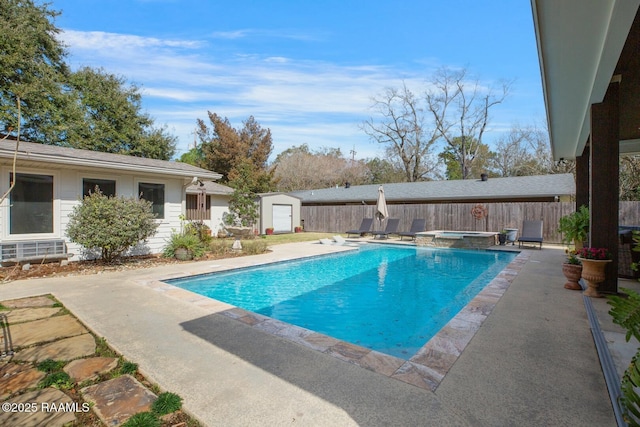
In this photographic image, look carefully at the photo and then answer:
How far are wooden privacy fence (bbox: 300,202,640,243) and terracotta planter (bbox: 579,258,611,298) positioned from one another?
9938mm

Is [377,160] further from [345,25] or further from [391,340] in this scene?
[391,340]

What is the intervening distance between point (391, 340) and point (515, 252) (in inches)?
349

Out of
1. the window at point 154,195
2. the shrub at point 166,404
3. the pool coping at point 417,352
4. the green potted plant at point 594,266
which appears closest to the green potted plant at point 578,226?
the green potted plant at point 594,266

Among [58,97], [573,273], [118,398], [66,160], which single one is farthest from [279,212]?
[118,398]

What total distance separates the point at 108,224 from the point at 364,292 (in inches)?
244

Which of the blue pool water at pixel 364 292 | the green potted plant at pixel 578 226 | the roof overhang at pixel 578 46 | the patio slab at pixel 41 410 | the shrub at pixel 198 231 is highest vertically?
the roof overhang at pixel 578 46

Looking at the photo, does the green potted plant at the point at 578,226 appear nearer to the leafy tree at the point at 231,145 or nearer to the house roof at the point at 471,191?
the house roof at the point at 471,191

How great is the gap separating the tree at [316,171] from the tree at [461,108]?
9.93 m

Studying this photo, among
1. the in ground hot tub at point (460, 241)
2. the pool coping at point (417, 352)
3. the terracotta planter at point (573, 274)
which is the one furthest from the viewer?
the in ground hot tub at point (460, 241)

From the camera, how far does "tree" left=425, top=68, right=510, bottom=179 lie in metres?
26.7

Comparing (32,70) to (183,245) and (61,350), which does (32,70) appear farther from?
(61,350)

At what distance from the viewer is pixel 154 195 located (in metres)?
9.45

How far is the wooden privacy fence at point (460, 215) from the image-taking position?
523 inches

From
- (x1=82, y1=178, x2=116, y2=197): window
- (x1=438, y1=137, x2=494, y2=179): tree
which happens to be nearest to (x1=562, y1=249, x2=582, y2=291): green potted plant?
(x1=82, y1=178, x2=116, y2=197): window
